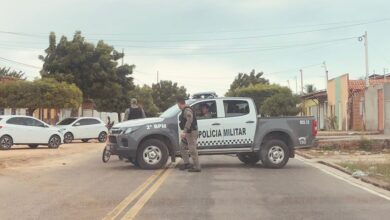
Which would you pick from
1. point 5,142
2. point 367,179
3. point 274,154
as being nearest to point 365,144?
point 274,154

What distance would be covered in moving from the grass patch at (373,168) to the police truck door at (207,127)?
3726 millimetres

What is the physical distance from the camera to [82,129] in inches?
1382

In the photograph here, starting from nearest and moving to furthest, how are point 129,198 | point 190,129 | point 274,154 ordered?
point 129,198
point 190,129
point 274,154

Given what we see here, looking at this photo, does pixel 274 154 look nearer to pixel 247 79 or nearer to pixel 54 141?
pixel 54 141

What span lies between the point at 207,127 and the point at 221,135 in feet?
1.46

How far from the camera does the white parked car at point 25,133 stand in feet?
86.3

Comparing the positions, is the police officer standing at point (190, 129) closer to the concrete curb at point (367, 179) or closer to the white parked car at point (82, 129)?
the concrete curb at point (367, 179)

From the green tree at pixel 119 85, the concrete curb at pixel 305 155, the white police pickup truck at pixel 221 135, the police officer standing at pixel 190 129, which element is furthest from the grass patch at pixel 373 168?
the green tree at pixel 119 85

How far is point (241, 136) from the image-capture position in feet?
54.6

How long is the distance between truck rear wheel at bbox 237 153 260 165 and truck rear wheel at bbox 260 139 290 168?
0.64m

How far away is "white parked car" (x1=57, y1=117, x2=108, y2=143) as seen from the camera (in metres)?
34.4

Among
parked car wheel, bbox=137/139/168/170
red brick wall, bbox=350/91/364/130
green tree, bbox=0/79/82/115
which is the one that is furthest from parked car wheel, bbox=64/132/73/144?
red brick wall, bbox=350/91/364/130

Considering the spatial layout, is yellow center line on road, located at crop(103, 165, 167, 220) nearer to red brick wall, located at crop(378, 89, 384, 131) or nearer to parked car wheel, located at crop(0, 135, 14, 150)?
parked car wheel, located at crop(0, 135, 14, 150)

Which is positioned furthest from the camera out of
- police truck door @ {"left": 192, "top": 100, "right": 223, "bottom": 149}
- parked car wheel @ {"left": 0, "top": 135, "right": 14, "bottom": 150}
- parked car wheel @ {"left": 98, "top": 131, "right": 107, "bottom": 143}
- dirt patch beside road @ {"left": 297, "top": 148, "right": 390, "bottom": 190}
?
parked car wheel @ {"left": 98, "top": 131, "right": 107, "bottom": 143}
